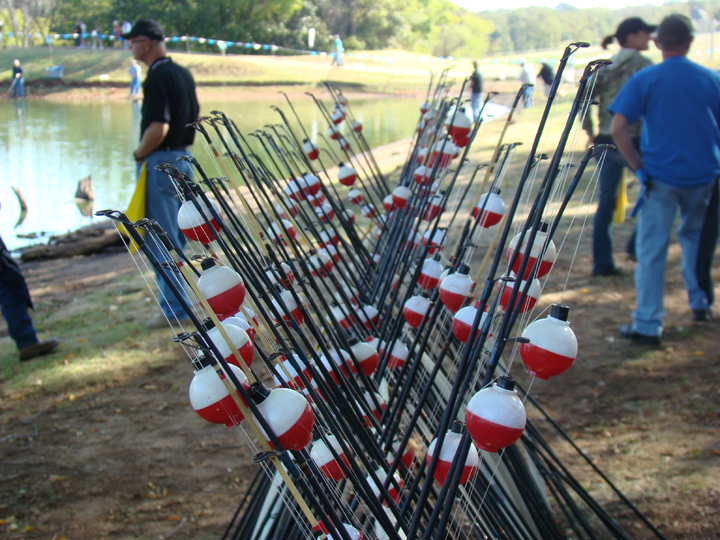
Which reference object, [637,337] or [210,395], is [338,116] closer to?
[637,337]

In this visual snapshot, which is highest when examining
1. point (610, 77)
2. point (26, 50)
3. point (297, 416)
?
point (610, 77)

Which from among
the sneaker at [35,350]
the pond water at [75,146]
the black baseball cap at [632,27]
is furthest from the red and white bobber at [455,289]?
the pond water at [75,146]

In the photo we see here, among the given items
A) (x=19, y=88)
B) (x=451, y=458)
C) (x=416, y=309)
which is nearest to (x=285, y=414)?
(x=451, y=458)

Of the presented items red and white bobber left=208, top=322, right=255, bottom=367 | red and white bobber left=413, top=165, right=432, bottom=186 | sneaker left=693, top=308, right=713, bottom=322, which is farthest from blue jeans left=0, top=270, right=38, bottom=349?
sneaker left=693, top=308, right=713, bottom=322

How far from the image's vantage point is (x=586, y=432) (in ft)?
8.02

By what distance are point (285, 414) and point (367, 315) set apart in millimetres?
1155

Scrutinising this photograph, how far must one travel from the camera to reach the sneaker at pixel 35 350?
11.3 ft

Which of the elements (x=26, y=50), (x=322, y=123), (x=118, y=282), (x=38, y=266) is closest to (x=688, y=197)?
(x=118, y=282)

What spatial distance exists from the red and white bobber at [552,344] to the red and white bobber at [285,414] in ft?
1.41

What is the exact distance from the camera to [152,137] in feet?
11.3

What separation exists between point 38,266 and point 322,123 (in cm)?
979

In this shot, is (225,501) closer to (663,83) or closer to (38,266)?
(663,83)

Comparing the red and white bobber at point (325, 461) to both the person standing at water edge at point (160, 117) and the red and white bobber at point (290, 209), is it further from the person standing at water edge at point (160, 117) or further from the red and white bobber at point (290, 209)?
the person standing at water edge at point (160, 117)

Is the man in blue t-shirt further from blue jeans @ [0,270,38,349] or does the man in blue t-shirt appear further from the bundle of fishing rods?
blue jeans @ [0,270,38,349]
